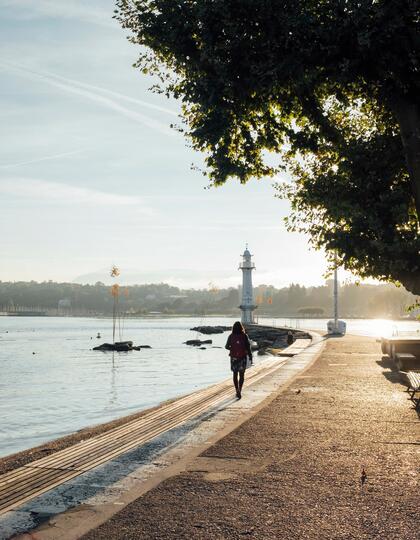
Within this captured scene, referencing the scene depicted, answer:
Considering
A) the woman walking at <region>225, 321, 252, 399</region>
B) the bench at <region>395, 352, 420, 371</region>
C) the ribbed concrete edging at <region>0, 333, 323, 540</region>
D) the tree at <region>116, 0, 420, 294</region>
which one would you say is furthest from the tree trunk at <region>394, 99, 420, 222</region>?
the bench at <region>395, 352, 420, 371</region>

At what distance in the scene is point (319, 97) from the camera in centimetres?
1541

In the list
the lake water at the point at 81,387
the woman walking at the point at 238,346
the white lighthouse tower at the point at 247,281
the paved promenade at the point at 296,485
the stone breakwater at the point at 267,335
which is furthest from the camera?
the white lighthouse tower at the point at 247,281

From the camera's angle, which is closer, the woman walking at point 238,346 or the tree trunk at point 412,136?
the tree trunk at point 412,136

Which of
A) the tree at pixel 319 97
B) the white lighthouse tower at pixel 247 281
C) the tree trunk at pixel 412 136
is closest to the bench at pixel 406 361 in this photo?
the tree at pixel 319 97

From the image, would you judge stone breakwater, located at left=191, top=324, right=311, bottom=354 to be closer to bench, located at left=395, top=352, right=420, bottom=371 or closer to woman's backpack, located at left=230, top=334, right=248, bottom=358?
bench, located at left=395, top=352, right=420, bottom=371

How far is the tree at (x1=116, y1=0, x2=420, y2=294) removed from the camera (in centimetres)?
1236

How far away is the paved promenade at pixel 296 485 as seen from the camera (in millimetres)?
5863

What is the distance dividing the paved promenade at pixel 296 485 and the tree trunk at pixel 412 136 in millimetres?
4820

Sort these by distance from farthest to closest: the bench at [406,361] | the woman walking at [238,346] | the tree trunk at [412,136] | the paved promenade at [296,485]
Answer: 1. the bench at [406,361]
2. the woman walking at [238,346]
3. the tree trunk at [412,136]
4. the paved promenade at [296,485]

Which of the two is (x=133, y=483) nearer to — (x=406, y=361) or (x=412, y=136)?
(x=412, y=136)

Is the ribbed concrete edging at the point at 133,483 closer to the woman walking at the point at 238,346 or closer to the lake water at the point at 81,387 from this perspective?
the woman walking at the point at 238,346

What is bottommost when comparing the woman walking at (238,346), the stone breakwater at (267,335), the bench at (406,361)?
the stone breakwater at (267,335)

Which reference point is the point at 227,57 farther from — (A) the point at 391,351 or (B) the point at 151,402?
(B) the point at 151,402

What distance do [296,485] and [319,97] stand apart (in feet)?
36.2
